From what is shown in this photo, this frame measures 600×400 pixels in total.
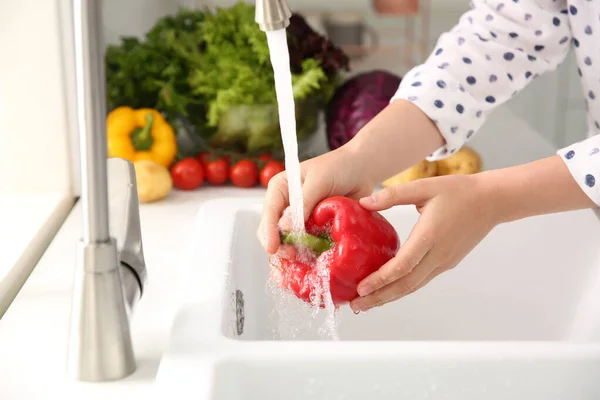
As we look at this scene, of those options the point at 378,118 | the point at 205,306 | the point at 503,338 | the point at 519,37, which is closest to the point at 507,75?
the point at 519,37

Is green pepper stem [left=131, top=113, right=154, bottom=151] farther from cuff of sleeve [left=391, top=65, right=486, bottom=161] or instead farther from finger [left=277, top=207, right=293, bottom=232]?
finger [left=277, top=207, right=293, bottom=232]

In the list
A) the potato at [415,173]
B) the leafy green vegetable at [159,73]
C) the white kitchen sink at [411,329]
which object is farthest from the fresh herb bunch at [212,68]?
the white kitchen sink at [411,329]

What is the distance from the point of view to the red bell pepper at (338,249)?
773mm

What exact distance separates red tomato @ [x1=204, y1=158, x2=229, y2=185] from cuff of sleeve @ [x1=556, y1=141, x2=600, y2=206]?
674 millimetres

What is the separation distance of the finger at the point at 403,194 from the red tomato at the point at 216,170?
0.62 m

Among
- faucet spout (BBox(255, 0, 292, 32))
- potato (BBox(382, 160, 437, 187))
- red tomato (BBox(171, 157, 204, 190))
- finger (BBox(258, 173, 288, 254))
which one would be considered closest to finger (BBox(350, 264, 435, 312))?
finger (BBox(258, 173, 288, 254))

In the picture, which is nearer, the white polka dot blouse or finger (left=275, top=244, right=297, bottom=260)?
finger (left=275, top=244, right=297, bottom=260)

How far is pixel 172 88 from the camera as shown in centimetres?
138

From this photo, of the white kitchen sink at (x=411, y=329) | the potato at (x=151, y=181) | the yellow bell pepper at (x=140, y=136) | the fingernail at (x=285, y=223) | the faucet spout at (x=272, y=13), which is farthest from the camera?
the yellow bell pepper at (x=140, y=136)

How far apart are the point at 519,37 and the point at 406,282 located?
1.35 feet

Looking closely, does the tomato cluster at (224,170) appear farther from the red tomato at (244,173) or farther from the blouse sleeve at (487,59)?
the blouse sleeve at (487,59)

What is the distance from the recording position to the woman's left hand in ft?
2.50

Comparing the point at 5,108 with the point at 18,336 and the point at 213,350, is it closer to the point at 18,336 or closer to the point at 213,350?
the point at 18,336

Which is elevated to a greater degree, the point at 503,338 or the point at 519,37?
the point at 519,37
